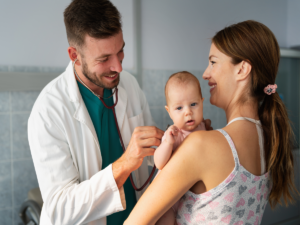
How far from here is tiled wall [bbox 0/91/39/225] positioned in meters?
1.86

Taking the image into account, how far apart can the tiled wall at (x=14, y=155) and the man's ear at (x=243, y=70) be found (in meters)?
1.63

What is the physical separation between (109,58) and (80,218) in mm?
786

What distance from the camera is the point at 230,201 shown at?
0.85 meters

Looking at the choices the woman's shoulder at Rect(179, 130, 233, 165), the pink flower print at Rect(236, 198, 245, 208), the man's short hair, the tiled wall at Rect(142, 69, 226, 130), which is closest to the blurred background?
the tiled wall at Rect(142, 69, 226, 130)

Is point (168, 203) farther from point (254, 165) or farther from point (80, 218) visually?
point (80, 218)

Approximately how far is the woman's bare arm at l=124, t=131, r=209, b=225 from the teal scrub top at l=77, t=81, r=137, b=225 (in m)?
0.50

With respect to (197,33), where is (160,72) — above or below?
below

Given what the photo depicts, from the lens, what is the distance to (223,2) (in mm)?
2906

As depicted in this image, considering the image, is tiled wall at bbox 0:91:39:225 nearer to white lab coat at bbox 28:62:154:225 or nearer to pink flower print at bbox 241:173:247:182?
white lab coat at bbox 28:62:154:225

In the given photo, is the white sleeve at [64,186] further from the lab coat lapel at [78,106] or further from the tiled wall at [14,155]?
the tiled wall at [14,155]

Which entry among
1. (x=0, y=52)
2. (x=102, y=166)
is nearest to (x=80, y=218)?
(x=102, y=166)

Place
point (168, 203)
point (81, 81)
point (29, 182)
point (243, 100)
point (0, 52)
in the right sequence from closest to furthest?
point (168, 203)
point (243, 100)
point (81, 81)
point (0, 52)
point (29, 182)

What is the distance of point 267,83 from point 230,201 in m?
0.53

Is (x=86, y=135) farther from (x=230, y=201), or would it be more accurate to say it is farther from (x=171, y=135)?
(x=230, y=201)
